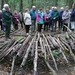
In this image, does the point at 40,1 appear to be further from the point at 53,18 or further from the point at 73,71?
the point at 73,71

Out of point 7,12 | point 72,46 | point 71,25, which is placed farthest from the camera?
point 71,25

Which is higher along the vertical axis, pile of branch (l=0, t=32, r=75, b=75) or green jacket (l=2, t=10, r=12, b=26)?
green jacket (l=2, t=10, r=12, b=26)

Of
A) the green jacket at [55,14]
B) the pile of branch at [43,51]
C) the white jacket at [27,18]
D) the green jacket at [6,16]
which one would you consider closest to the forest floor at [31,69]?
the pile of branch at [43,51]

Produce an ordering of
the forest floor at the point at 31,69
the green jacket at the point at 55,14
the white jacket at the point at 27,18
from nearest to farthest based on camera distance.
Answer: the forest floor at the point at 31,69, the white jacket at the point at 27,18, the green jacket at the point at 55,14

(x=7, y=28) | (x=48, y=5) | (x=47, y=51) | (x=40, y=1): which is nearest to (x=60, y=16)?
(x=7, y=28)

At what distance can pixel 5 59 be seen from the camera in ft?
28.6

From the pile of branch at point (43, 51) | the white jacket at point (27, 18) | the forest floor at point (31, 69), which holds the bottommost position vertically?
the forest floor at point (31, 69)

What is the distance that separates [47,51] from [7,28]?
3371mm

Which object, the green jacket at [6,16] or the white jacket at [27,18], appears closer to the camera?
the green jacket at [6,16]

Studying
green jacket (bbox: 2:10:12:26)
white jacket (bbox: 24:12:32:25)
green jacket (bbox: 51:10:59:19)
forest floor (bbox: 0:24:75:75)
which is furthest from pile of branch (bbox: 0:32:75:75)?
green jacket (bbox: 51:10:59:19)

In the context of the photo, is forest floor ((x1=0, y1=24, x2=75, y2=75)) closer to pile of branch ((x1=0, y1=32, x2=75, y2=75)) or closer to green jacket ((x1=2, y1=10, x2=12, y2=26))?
pile of branch ((x1=0, y1=32, x2=75, y2=75))

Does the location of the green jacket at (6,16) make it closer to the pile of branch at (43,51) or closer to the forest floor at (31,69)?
the pile of branch at (43,51)

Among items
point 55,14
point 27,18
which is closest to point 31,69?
point 27,18

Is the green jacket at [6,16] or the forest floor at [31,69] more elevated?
the green jacket at [6,16]
